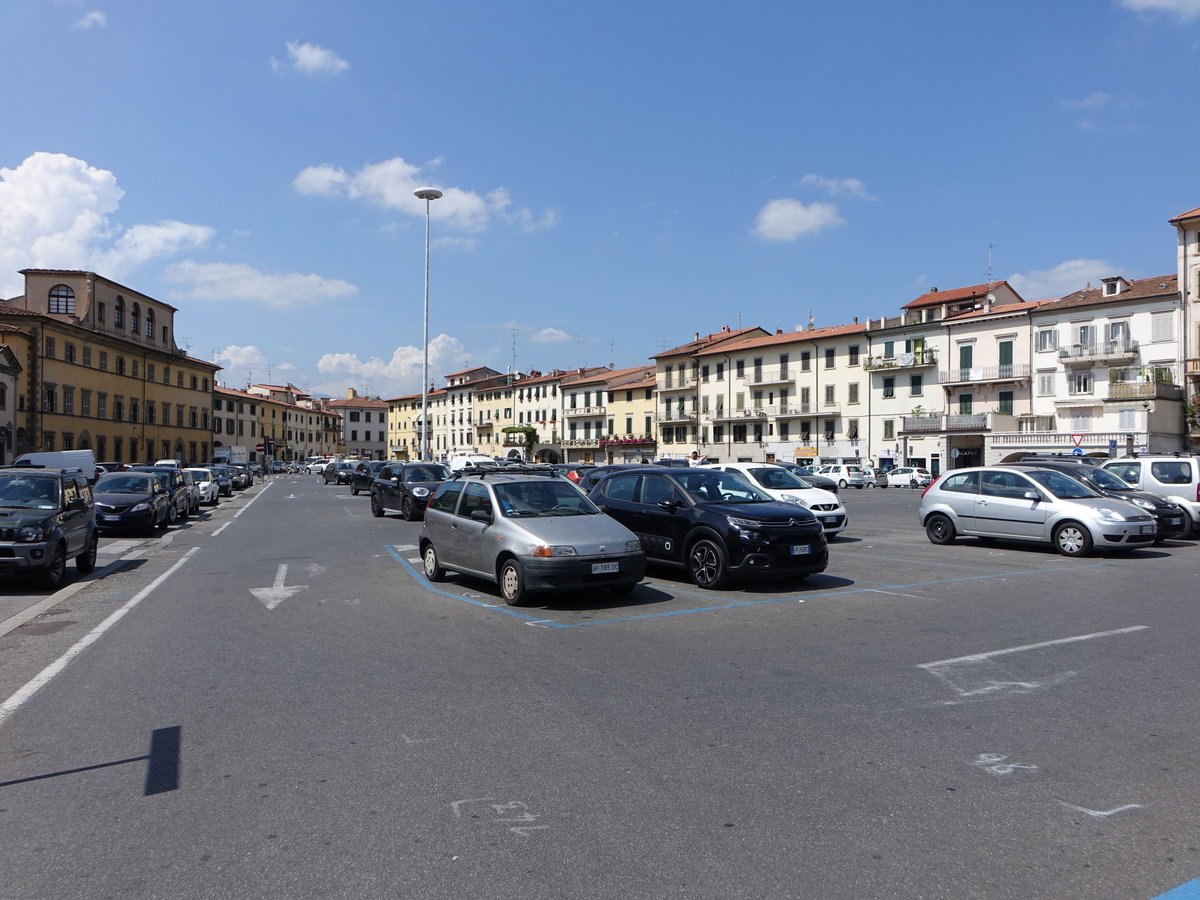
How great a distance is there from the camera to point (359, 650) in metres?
7.52

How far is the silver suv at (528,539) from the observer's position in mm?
9492

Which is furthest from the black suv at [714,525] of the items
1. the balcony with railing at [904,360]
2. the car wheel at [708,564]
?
the balcony with railing at [904,360]

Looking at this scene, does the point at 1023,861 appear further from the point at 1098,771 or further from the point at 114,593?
the point at 114,593

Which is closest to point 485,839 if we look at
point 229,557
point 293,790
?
point 293,790

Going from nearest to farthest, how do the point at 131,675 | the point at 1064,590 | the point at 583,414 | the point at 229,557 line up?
the point at 131,675 → the point at 1064,590 → the point at 229,557 → the point at 583,414

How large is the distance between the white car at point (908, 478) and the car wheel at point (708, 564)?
4747 centimetres

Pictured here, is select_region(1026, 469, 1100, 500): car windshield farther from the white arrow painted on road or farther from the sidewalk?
the sidewalk

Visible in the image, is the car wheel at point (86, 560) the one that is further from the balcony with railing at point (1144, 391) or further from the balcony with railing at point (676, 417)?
the balcony with railing at point (676, 417)

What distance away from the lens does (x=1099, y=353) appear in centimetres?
5291

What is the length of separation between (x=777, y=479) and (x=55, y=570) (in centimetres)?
1305

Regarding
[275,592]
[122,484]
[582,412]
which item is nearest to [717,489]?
[275,592]

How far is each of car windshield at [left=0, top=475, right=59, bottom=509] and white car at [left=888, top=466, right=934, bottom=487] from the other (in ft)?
167

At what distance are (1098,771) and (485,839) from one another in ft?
10.7

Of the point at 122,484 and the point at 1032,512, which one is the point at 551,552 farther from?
the point at 122,484
